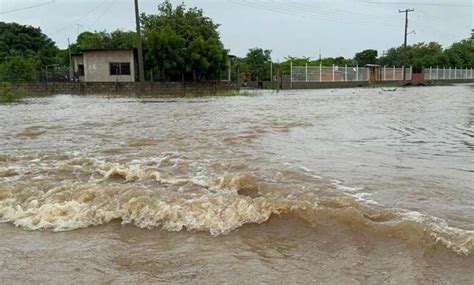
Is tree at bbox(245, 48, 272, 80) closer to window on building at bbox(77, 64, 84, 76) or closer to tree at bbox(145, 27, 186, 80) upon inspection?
tree at bbox(145, 27, 186, 80)

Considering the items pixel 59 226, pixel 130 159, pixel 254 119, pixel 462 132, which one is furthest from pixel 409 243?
pixel 254 119

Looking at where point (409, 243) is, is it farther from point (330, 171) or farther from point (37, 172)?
point (37, 172)

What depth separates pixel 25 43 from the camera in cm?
5100

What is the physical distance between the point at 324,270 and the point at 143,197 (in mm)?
2159

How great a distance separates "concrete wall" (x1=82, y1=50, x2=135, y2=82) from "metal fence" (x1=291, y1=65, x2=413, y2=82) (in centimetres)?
1470

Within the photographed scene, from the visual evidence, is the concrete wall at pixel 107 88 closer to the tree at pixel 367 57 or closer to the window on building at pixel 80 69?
the window on building at pixel 80 69

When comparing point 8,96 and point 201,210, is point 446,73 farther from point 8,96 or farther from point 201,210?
point 201,210

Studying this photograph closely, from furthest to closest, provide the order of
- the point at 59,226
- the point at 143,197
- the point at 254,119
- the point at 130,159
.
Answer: the point at 254,119 < the point at 130,159 < the point at 143,197 < the point at 59,226

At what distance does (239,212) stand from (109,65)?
3282cm

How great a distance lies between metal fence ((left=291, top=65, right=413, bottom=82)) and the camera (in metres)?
43.1

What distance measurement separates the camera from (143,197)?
4.52 m

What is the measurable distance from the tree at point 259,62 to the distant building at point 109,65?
15.4 m

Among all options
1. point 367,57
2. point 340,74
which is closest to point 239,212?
point 340,74

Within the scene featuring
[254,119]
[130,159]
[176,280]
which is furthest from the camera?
[254,119]
